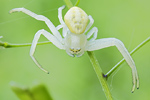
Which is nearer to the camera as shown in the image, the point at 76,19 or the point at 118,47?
the point at 76,19

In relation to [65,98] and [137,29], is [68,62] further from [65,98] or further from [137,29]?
[137,29]

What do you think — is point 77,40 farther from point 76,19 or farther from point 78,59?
point 78,59

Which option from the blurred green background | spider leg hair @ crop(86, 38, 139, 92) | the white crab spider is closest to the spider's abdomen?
A: the white crab spider

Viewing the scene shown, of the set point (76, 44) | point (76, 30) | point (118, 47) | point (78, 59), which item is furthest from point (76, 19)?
point (78, 59)

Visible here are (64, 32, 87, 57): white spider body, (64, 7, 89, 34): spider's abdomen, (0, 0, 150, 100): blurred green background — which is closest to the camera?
(64, 7, 89, 34): spider's abdomen

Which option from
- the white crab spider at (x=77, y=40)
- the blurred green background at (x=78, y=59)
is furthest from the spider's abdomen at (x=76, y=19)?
the blurred green background at (x=78, y=59)

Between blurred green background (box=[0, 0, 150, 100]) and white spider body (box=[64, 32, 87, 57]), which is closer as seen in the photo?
white spider body (box=[64, 32, 87, 57])

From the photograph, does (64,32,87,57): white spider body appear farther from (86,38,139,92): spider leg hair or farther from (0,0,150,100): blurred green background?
(0,0,150,100): blurred green background

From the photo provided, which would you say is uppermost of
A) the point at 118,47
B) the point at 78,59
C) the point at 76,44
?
the point at 76,44
